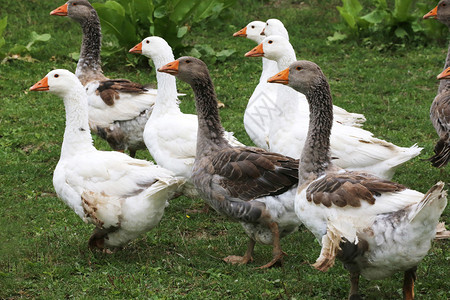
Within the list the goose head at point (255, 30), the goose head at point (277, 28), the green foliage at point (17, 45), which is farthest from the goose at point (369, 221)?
the green foliage at point (17, 45)

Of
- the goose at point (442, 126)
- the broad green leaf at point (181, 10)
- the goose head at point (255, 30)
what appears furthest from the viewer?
the broad green leaf at point (181, 10)

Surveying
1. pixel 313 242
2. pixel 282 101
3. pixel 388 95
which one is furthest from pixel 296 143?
pixel 388 95

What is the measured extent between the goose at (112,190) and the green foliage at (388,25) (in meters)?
8.85

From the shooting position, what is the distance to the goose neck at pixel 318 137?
19.6 ft

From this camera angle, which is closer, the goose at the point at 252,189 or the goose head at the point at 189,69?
the goose at the point at 252,189

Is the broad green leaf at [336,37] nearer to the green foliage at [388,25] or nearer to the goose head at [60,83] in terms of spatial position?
the green foliage at [388,25]

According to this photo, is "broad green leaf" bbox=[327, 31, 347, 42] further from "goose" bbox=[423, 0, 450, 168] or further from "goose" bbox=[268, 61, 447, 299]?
"goose" bbox=[268, 61, 447, 299]

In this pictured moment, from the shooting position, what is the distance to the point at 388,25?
14.3 m

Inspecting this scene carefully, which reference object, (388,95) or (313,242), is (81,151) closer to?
(313,242)

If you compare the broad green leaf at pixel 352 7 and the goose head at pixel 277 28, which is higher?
the goose head at pixel 277 28

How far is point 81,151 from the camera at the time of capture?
7.07 meters

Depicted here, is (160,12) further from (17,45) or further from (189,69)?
(189,69)

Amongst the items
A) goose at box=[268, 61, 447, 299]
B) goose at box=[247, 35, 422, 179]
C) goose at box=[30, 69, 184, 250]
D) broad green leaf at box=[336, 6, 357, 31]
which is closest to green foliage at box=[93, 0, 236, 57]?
broad green leaf at box=[336, 6, 357, 31]

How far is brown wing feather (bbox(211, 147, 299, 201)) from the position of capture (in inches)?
255
